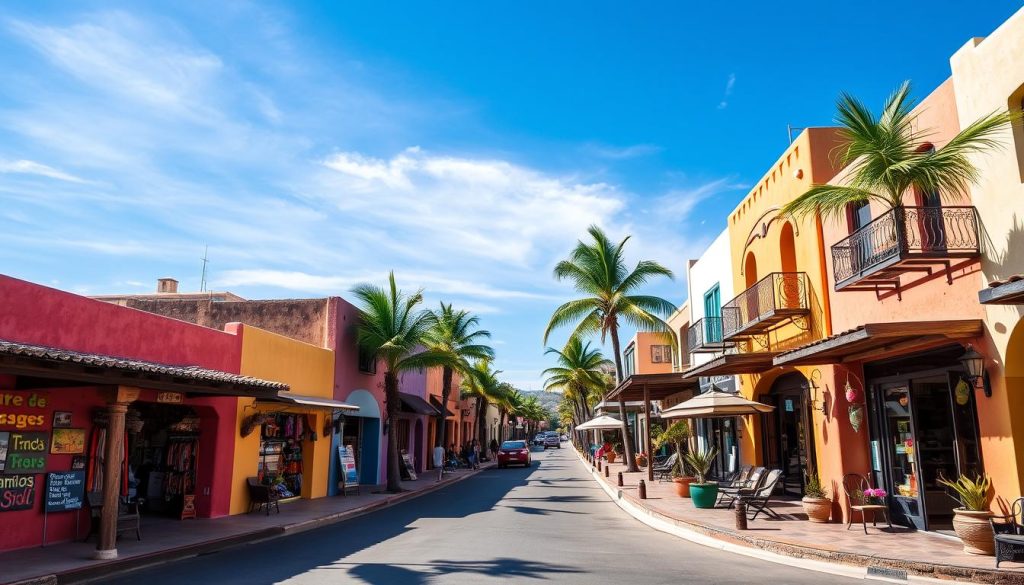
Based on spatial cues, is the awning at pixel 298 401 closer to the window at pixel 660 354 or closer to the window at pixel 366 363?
the window at pixel 366 363

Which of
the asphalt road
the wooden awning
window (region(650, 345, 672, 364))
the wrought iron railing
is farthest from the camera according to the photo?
window (region(650, 345, 672, 364))

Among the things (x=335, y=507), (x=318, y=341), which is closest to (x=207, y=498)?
(x=335, y=507)

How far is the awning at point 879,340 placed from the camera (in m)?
9.80

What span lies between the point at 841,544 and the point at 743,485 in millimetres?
5106

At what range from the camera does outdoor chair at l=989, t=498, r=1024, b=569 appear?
319 inches

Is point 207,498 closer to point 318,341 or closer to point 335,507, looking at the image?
point 335,507

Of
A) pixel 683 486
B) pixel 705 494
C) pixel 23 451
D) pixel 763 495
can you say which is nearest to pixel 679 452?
pixel 683 486

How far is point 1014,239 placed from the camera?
9281mm

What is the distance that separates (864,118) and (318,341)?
17.0 metres

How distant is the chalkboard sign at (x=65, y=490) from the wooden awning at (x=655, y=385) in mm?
15282

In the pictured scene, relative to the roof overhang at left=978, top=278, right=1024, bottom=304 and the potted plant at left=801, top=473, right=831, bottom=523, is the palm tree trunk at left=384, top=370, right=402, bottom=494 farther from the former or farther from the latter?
the roof overhang at left=978, top=278, right=1024, bottom=304

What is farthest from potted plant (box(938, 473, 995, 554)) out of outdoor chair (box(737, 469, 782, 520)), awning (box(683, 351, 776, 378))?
awning (box(683, 351, 776, 378))

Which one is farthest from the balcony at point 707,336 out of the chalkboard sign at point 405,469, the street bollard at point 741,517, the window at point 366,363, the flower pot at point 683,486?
the chalkboard sign at point 405,469

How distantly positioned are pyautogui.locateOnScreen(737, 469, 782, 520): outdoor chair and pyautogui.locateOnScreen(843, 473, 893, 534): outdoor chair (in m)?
1.26
